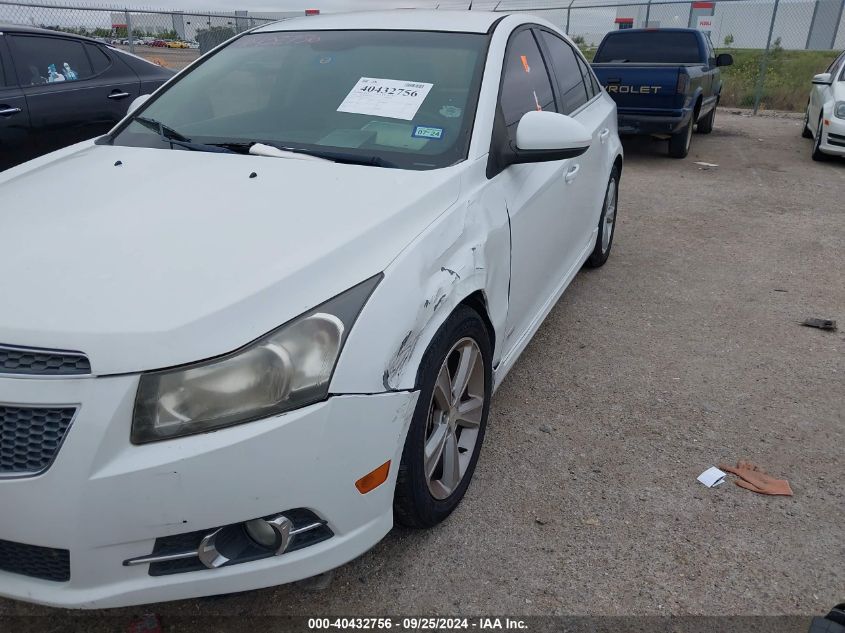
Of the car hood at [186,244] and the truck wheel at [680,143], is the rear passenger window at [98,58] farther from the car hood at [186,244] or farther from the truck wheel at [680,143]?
the truck wheel at [680,143]

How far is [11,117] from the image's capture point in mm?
5207

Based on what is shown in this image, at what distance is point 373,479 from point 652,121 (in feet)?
27.2

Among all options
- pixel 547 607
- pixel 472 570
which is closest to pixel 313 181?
pixel 472 570

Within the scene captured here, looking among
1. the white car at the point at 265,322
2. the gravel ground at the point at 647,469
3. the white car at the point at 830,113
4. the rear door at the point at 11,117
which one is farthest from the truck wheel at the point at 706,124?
Answer: the rear door at the point at 11,117

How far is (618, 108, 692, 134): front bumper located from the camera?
8891 millimetres

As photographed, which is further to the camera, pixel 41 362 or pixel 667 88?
pixel 667 88

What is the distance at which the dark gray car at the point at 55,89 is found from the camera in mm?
5285

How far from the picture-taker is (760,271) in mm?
5242

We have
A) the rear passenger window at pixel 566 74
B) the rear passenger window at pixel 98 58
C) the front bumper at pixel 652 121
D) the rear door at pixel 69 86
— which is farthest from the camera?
the front bumper at pixel 652 121

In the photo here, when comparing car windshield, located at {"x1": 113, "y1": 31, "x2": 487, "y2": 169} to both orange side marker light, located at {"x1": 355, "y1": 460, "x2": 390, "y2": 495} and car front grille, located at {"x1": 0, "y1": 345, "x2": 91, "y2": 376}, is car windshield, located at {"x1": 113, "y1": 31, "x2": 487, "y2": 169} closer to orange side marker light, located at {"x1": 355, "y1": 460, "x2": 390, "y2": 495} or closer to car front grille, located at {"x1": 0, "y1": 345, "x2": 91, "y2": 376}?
orange side marker light, located at {"x1": 355, "y1": 460, "x2": 390, "y2": 495}

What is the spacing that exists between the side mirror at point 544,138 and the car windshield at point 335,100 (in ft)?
0.71

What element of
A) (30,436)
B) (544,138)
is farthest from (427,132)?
(30,436)

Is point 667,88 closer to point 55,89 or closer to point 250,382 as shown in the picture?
point 55,89

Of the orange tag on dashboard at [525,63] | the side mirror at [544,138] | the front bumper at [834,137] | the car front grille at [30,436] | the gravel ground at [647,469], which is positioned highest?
the orange tag on dashboard at [525,63]
